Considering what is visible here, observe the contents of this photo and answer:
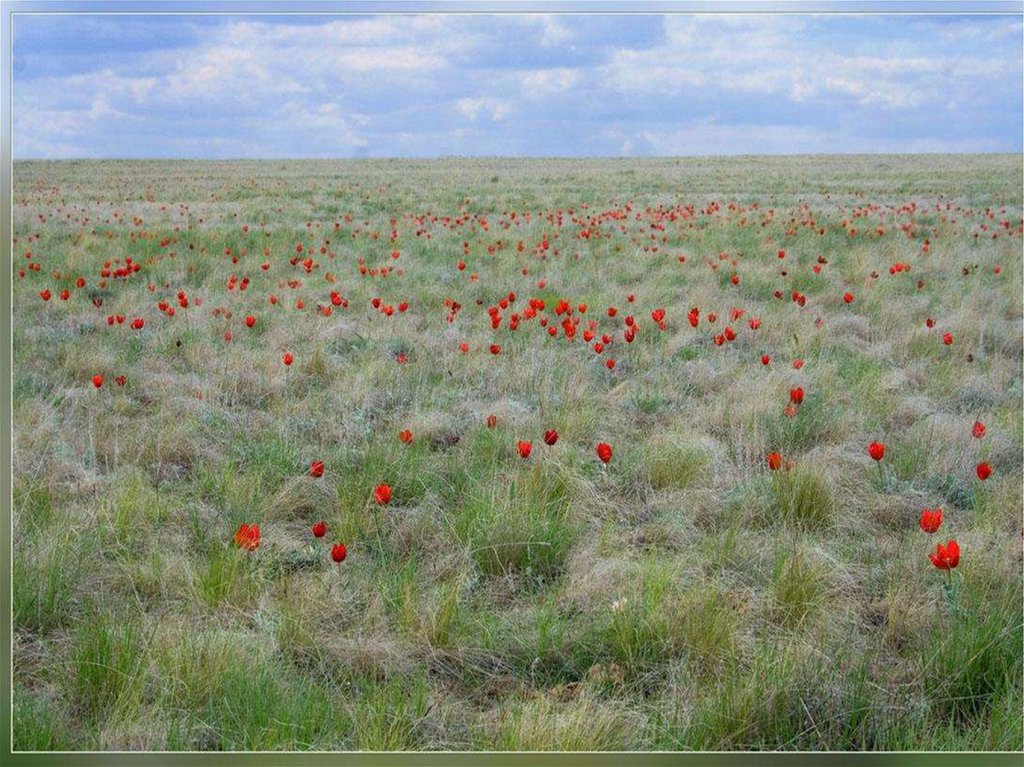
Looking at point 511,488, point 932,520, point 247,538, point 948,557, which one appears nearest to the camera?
point 948,557

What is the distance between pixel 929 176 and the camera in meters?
7.61

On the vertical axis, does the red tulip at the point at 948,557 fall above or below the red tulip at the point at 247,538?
above

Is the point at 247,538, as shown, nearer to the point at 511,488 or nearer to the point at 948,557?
the point at 511,488

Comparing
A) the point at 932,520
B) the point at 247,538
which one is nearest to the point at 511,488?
the point at 247,538

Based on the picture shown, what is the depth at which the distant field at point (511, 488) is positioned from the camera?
2.54 metres

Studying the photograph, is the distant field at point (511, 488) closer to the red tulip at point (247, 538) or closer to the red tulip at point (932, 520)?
the red tulip at point (247, 538)

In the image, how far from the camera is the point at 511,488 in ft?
10.9

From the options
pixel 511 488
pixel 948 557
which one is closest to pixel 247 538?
pixel 511 488

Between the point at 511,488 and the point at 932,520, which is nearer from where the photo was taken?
the point at 932,520

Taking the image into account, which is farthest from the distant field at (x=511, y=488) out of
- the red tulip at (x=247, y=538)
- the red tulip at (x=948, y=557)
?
the red tulip at (x=948, y=557)

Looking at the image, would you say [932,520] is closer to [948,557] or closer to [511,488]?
[948,557]

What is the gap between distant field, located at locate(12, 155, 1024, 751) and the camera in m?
2.54

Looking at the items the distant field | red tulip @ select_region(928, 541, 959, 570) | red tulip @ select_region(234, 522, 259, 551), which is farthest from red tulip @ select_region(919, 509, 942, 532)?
red tulip @ select_region(234, 522, 259, 551)

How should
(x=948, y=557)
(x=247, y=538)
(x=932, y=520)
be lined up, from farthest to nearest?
1. (x=247, y=538)
2. (x=932, y=520)
3. (x=948, y=557)
